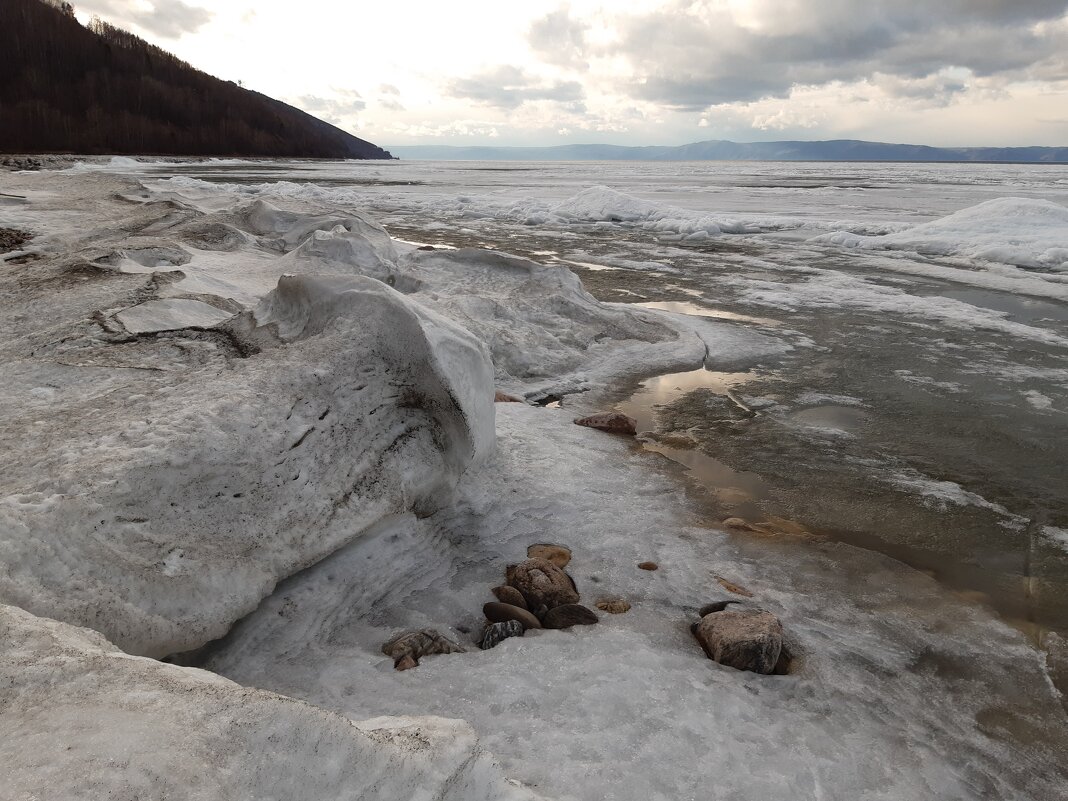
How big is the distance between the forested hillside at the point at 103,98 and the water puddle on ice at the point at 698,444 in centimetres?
5691

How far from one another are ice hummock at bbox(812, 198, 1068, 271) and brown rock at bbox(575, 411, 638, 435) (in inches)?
413

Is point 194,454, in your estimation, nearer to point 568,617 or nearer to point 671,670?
point 568,617

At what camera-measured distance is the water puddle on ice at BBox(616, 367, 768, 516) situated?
3.75 metres

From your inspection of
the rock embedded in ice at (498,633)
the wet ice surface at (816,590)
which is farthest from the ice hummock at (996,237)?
the rock embedded in ice at (498,633)

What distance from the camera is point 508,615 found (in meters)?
2.63

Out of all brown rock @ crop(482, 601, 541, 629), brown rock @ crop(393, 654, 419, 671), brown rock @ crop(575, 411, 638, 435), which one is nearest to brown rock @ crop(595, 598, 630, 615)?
brown rock @ crop(482, 601, 541, 629)

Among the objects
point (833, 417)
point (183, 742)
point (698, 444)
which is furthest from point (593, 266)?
point (183, 742)

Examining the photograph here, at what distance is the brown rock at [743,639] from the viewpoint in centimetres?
238

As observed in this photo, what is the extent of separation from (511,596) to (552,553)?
416mm

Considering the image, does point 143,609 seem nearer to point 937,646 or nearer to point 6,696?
point 6,696

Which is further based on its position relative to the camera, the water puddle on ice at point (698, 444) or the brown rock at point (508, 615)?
the water puddle on ice at point (698, 444)

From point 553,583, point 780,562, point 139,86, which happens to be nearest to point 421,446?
point 553,583

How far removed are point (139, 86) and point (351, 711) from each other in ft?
248

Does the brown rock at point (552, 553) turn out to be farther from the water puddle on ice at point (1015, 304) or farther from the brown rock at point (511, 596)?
the water puddle on ice at point (1015, 304)
